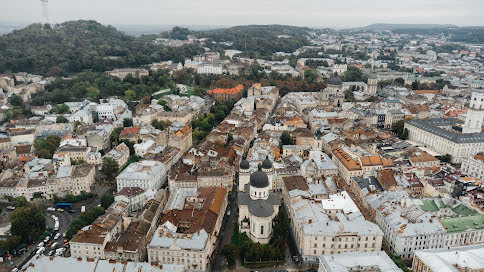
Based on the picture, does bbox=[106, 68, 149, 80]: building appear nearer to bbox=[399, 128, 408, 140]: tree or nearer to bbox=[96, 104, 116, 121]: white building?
bbox=[96, 104, 116, 121]: white building

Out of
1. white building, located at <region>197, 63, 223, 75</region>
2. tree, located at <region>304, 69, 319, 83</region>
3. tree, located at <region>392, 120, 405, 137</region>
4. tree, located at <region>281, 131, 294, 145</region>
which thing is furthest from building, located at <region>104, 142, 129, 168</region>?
white building, located at <region>197, 63, 223, 75</region>

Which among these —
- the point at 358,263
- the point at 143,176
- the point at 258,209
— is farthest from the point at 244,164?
the point at 358,263

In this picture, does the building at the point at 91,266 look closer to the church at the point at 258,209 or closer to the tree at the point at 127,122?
the church at the point at 258,209

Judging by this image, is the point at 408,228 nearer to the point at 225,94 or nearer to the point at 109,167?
the point at 109,167

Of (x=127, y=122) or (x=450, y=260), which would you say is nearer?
(x=450, y=260)

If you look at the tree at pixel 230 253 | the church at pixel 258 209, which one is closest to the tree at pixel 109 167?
the church at pixel 258 209
